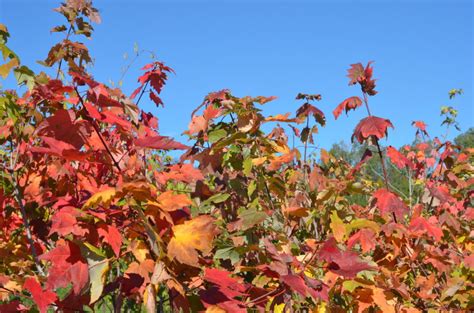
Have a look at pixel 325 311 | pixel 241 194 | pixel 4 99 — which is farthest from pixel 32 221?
pixel 325 311

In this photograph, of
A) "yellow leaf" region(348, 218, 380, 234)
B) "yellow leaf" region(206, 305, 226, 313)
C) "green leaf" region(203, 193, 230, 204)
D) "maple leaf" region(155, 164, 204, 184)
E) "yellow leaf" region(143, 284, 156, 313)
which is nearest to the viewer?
"yellow leaf" region(143, 284, 156, 313)

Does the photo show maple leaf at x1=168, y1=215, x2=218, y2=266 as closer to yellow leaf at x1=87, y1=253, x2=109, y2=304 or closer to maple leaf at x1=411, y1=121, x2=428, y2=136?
yellow leaf at x1=87, y1=253, x2=109, y2=304

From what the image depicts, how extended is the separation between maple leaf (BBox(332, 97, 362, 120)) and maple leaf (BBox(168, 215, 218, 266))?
1465 mm

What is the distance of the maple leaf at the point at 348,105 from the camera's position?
105 inches

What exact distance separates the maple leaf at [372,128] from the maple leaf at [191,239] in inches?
51.0

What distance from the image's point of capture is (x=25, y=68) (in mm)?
2201

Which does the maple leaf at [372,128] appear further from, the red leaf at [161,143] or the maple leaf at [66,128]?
the maple leaf at [66,128]

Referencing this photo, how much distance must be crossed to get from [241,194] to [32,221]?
48.6 inches

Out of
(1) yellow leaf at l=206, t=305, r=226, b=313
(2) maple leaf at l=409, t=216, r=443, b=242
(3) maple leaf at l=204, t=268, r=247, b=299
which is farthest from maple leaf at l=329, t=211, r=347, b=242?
(1) yellow leaf at l=206, t=305, r=226, b=313

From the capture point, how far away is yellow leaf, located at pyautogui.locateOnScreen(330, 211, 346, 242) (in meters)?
2.40

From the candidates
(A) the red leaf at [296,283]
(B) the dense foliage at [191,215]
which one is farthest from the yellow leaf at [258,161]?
(A) the red leaf at [296,283]

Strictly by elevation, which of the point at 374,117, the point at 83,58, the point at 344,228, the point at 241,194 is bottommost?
the point at 344,228

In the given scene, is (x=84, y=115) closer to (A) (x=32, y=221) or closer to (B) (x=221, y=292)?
(B) (x=221, y=292)

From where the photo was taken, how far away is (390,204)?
250cm
